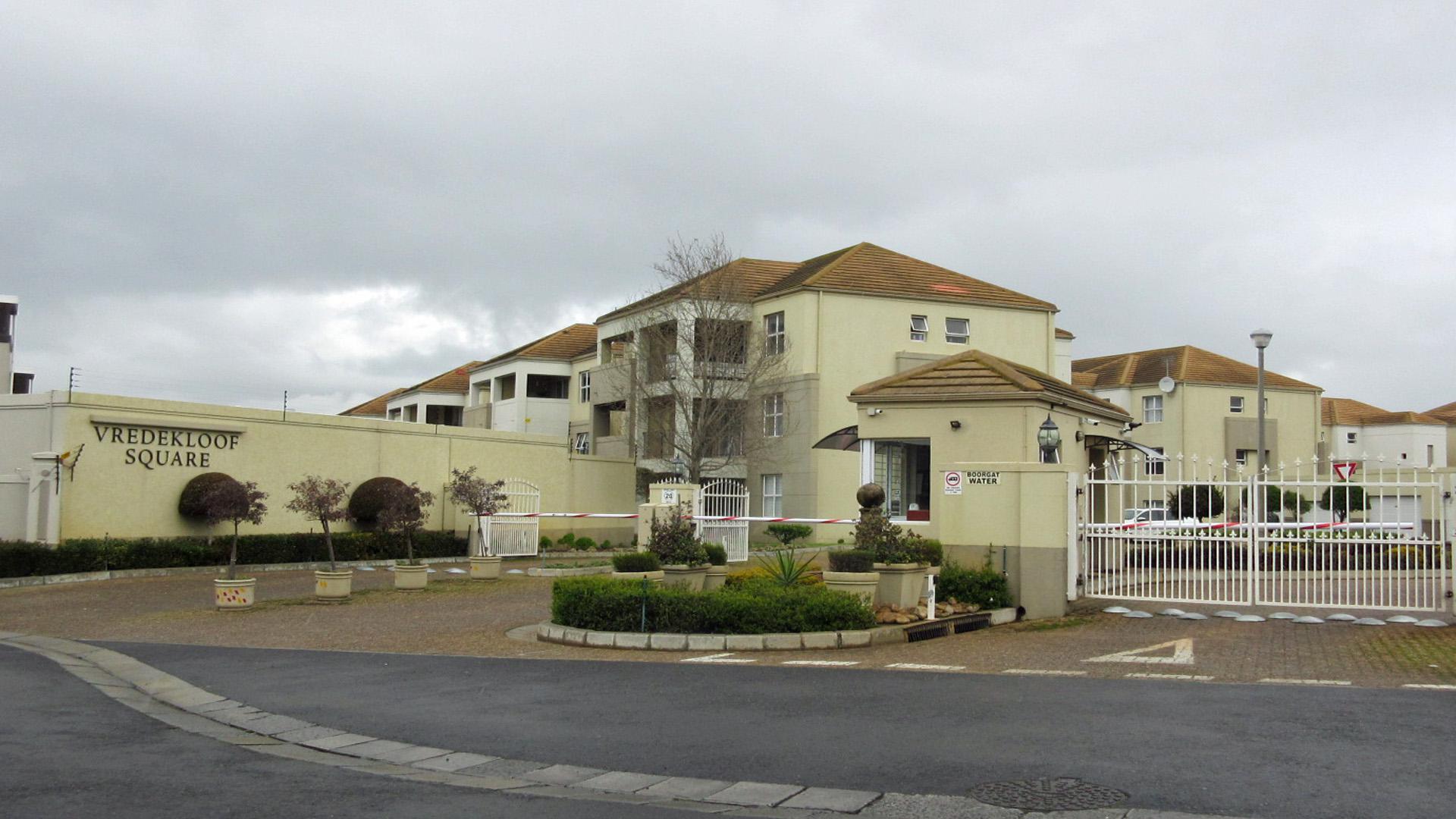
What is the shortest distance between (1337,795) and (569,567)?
72.0 feet

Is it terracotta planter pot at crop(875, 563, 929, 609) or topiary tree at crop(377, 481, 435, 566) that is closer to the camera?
terracotta planter pot at crop(875, 563, 929, 609)

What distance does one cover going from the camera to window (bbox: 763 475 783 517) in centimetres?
4009

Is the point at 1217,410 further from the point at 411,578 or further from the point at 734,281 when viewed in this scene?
the point at 411,578

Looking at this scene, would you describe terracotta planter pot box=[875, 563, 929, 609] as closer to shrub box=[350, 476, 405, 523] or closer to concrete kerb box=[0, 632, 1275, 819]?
concrete kerb box=[0, 632, 1275, 819]

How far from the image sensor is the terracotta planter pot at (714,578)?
17.0 metres

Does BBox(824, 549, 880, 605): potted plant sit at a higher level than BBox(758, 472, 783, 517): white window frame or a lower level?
lower

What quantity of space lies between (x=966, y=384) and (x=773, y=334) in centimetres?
2158

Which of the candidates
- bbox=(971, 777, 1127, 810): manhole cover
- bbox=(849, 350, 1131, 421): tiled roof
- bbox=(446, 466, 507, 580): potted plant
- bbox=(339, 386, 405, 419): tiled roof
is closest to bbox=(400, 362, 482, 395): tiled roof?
bbox=(339, 386, 405, 419): tiled roof

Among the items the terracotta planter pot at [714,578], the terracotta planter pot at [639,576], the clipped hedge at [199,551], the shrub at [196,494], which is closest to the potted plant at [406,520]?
the clipped hedge at [199,551]

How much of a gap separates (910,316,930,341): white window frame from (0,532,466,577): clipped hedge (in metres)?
17.3

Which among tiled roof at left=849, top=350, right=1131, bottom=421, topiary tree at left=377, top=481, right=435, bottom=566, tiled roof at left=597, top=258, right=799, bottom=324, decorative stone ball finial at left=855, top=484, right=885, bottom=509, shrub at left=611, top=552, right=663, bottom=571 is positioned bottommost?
shrub at left=611, top=552, right=663, bottom=571

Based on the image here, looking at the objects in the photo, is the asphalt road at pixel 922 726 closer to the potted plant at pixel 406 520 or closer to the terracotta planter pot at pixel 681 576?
the terracotta planter pot at pixel 681 576

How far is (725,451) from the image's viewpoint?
4034cm

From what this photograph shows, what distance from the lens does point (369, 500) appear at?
103 ft
